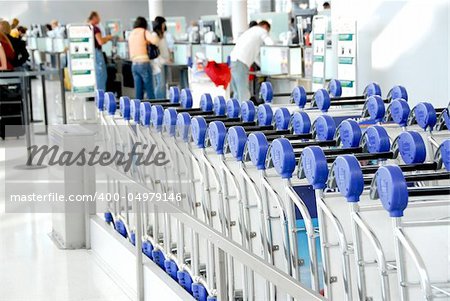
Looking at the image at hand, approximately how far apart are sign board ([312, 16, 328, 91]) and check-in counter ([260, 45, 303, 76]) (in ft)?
6.97


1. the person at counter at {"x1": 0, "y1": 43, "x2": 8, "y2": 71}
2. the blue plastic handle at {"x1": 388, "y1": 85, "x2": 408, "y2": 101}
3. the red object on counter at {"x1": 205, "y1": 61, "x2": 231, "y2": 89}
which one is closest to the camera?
the blue plastic handle at {"x1": 388, "y1": 85, "x2": 408, "y2": 101}

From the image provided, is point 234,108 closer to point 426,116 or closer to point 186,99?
point 186,99

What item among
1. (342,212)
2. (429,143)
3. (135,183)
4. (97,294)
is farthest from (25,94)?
(342,212)

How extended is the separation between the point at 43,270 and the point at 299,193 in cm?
244

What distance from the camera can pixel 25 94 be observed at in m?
10.1

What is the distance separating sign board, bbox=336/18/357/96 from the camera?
845 cm

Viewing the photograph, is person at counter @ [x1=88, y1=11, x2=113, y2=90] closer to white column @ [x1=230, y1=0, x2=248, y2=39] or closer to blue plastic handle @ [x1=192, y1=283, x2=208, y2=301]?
white column @ [x1=230, y1=0, x2=248, y2=39]

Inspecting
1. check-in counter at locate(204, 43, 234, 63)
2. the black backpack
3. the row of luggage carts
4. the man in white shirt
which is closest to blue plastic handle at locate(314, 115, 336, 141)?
the row of luggage carts

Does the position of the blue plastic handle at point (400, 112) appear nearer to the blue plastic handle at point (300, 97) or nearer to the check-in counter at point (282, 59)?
the blue plastic handle at point (300, 97)

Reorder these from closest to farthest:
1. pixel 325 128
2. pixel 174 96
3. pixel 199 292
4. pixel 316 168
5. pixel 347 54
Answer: pixel 316 168, pixel 325 128, pixel 199 292, pixel 174 96, pixel 347 54

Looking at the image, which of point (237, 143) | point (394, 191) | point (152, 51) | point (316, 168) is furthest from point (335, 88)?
point (152, 51)

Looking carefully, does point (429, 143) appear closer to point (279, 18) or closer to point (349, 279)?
point (349, 279)

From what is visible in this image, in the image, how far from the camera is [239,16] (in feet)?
50.5

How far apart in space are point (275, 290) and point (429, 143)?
123cm
